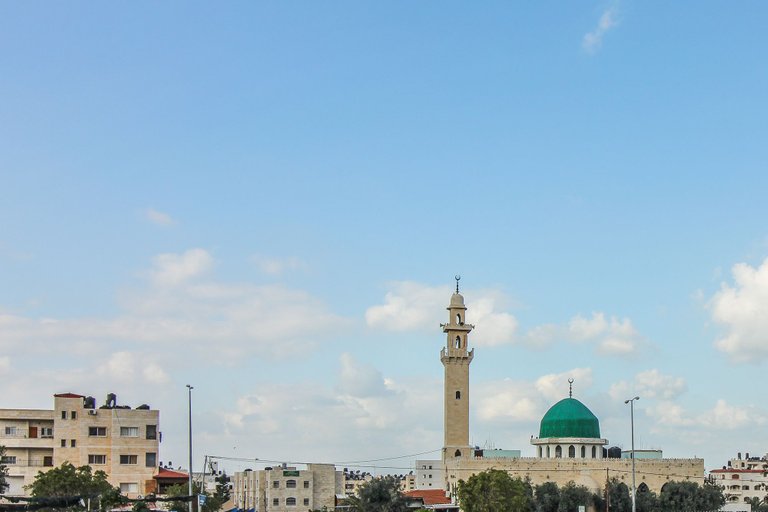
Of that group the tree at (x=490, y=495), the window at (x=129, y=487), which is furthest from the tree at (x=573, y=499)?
the window at (x=129, y=487)

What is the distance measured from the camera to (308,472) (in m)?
106

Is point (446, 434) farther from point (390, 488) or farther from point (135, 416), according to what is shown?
point (135, 416)

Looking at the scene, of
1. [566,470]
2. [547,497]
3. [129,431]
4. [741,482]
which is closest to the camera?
[129,431]

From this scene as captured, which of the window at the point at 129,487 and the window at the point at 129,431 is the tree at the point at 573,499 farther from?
the window at the point at 129,431

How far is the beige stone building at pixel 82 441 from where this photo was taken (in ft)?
309

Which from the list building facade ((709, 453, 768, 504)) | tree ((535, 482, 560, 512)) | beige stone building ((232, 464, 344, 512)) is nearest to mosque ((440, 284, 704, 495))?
tree ((535, 482, 560, 512))

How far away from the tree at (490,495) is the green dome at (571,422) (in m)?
25.6

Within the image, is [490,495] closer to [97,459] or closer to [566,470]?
[566,470]

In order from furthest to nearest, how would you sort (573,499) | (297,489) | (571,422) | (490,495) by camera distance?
(571,422) < (573,499) < (297,489) < (490,495)

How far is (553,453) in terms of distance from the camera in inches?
4710

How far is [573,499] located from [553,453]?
9885mm

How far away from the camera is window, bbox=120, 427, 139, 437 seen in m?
95.6

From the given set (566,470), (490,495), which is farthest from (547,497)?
(490,495)

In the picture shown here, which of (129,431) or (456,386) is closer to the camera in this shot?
(129,431)
